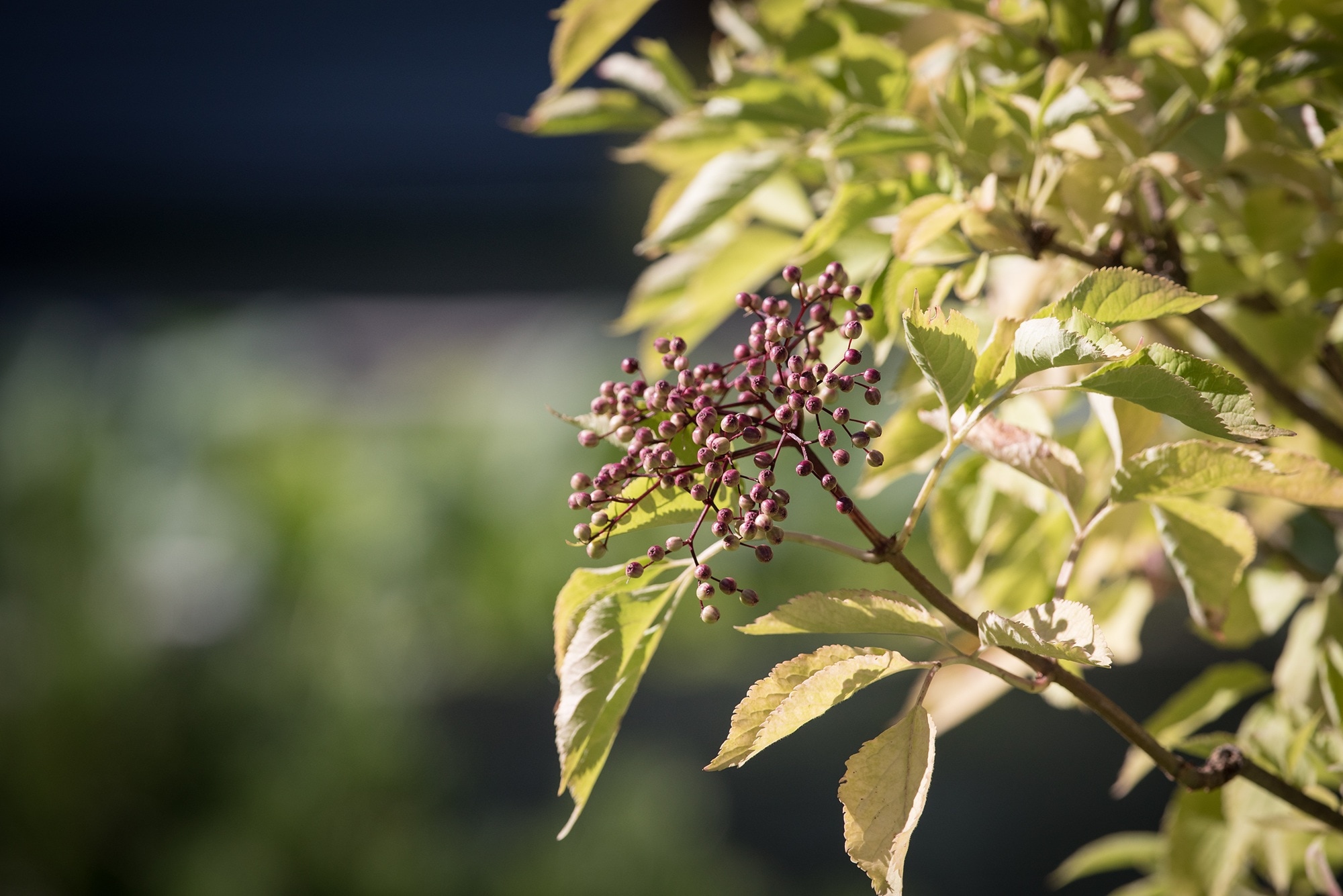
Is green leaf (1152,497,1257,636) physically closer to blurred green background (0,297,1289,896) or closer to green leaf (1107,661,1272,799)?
green leaf (1107,661,1272,799)

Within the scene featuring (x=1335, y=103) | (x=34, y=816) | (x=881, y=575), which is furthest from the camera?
(x=881, y=575)

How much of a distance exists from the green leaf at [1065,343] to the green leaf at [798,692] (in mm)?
77

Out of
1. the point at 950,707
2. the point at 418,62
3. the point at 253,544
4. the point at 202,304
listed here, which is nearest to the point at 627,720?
the point at 253,544

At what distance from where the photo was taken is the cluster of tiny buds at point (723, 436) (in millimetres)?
250

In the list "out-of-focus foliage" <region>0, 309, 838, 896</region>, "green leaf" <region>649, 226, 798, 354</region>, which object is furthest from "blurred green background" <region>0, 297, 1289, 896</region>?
"green leaf" <region>649, 226, 798, 354</region>

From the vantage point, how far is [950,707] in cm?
44

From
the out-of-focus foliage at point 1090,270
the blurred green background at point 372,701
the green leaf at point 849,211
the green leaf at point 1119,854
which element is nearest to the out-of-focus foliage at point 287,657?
the blurred green background at point 372,701

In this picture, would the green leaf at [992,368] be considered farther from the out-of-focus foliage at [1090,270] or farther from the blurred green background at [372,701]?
the blurred green background at [372,701]

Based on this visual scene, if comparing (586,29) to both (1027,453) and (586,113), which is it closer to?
(586,113)

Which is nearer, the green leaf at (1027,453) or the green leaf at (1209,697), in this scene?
the green leaf at (1027,453)

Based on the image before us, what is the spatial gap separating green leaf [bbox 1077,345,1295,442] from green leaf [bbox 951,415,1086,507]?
0.07 m

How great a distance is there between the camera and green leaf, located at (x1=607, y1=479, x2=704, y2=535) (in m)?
0.27

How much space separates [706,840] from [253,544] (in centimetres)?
81

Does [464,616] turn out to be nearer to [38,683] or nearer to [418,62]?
[38,683]
